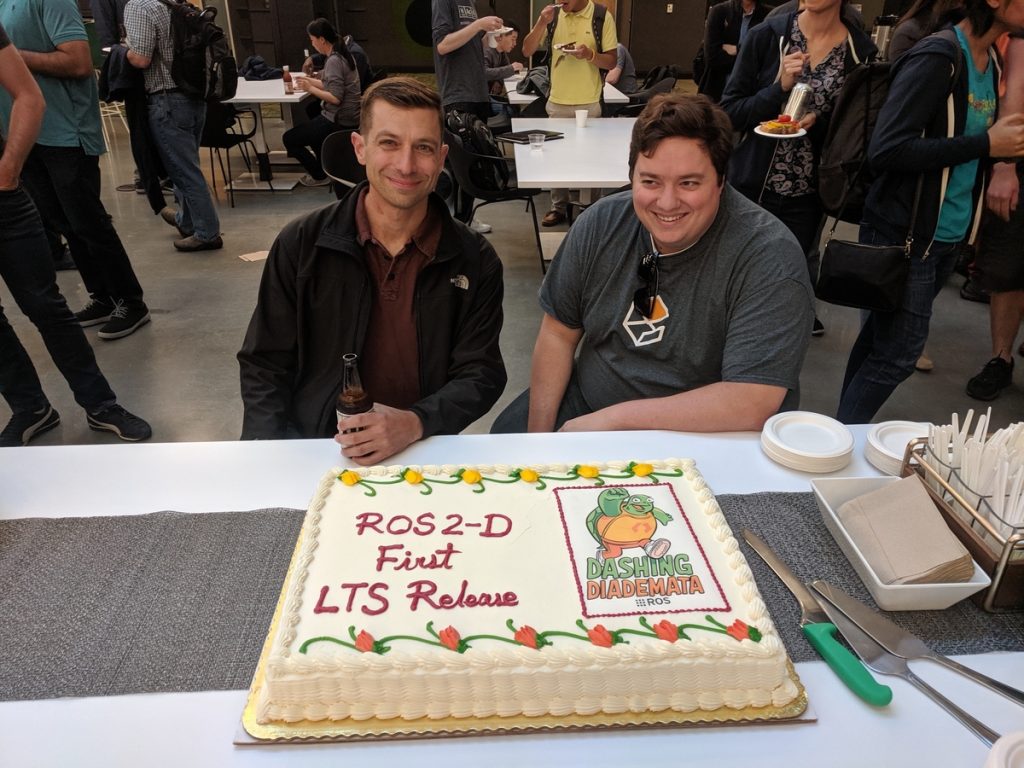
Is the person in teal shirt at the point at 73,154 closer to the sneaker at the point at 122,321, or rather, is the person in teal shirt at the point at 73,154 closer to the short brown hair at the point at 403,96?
the sneaker at the point at 122,321

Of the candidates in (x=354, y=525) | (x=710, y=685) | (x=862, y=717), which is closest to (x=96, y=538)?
(x=354, y=525)

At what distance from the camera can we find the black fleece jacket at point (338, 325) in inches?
64.2

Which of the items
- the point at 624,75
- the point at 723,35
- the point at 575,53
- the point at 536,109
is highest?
the point at 723,35

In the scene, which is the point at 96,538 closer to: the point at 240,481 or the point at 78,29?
the point at 240,481

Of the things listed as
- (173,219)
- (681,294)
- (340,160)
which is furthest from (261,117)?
(681,294)

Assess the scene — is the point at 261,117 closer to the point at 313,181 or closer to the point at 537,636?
the point at 313,181

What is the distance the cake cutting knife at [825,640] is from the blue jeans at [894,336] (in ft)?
4.99

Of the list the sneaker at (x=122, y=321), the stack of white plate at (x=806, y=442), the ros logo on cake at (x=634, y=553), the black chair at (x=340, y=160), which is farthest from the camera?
the black chair at (x=340, y=160)

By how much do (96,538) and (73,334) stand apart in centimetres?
182

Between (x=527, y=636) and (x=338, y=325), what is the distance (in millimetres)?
1045

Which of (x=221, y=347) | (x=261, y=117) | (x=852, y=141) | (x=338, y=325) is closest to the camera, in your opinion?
(x=338, y=325)

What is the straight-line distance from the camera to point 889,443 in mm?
1387

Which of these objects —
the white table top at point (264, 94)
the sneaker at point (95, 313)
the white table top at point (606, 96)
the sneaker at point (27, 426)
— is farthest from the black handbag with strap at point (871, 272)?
the white table top at point (264, 94)

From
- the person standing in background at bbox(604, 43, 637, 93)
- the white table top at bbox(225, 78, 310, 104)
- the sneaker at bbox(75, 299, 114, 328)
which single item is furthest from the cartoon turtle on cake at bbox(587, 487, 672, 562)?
the person standing in background at bbox(604, 43, 637, 93)
